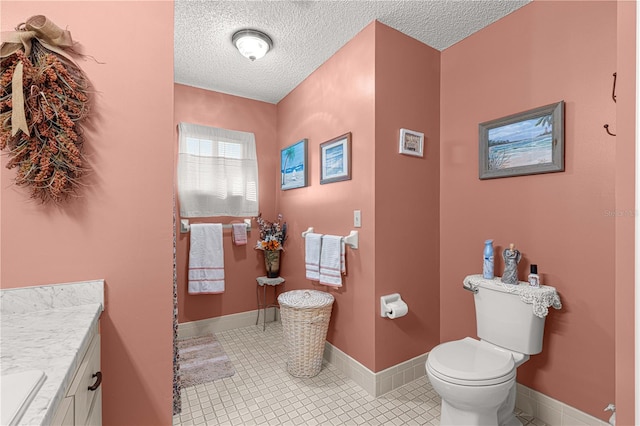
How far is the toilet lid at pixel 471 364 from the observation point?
1.41 meters

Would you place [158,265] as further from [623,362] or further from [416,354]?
[416,354]

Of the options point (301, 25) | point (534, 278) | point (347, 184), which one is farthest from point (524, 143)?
point (301, 25)

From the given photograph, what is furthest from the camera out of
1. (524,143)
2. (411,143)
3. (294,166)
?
(294,166)

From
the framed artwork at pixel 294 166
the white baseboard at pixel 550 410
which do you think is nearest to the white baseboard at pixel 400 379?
the white baseboard at pixel 550 410

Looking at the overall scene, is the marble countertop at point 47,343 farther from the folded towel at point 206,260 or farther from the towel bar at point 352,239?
the folded towel at point 206,260

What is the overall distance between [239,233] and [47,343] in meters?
2.22

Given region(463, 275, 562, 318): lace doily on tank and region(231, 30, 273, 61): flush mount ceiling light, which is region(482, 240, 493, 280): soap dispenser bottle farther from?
region(231, 30, 273, 61): flush mount ceiling light

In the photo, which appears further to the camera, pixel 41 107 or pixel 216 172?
pixel 216 172

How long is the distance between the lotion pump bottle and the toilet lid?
1.39 ft

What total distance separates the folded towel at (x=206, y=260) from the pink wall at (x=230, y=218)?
5.1 inches

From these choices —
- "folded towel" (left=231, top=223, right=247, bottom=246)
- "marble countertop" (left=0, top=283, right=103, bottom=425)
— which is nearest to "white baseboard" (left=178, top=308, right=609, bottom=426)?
"folded towel" (left=231, top=223, right=247, bottom=246)

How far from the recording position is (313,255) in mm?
2482

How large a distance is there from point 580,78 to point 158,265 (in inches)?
93.8

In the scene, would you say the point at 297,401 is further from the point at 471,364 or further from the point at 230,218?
the point at 230,218
